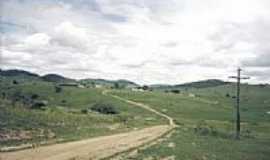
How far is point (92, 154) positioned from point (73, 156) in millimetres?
2611

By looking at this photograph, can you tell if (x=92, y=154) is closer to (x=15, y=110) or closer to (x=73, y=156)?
(x=73, y=156)

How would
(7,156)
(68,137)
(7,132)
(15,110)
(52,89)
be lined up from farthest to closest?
(52,89)
(15,110)
(68,137)
(7,132)
(7,156)

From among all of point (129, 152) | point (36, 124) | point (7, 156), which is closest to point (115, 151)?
point (129, 152)

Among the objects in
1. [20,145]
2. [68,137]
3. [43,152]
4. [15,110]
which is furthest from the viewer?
[15,110]

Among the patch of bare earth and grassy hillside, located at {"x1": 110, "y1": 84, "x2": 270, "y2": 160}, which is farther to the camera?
grassy hillside, located at {"x1": 110, "y1": 84, "x2": 270, "y2": 160}

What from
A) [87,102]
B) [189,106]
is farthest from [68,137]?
[189,106]

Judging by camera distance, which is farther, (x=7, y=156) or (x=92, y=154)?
(x=92, y=154)

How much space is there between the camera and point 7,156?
30719 millimetres

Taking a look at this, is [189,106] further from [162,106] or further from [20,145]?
[20,145]

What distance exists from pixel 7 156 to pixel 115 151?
33.3 feet

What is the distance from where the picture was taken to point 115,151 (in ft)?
125

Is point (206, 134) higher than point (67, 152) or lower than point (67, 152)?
lower

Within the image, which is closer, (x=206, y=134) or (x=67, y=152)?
(x=67, y=152)

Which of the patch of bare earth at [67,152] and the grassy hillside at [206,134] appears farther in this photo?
the grassy hillside at [206,134]
